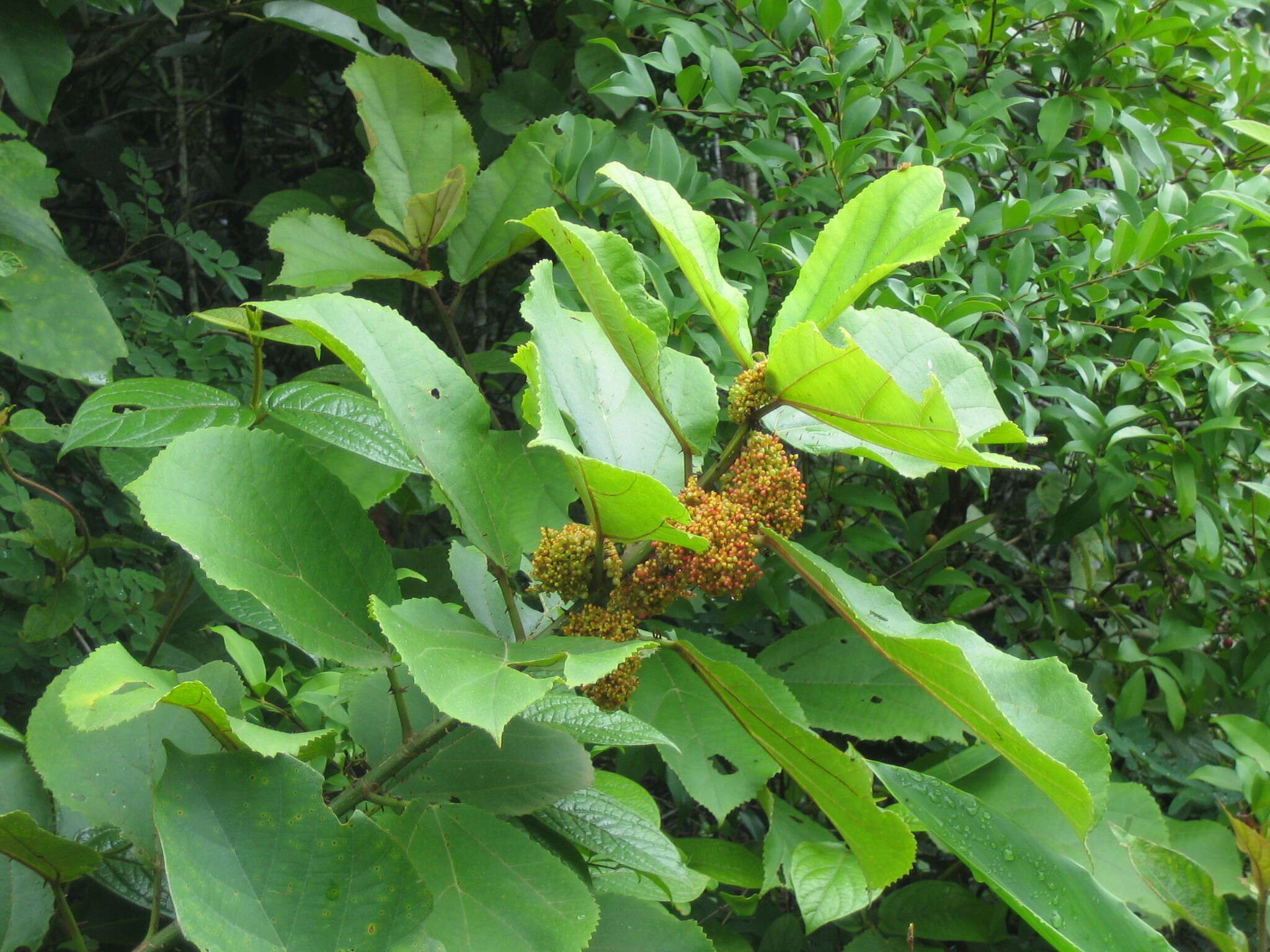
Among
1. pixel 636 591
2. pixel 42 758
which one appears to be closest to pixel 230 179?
pixel 42 758

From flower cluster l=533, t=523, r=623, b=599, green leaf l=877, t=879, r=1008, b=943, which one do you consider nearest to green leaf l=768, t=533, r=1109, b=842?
flower cluster l=533, t=523, r=623, b=599

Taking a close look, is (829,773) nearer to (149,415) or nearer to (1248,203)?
(149,415)

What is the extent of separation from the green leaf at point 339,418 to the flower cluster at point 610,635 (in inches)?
8.8

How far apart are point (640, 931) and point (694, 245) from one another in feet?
1.78

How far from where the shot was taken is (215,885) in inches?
22.2

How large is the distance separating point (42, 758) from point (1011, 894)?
71cm

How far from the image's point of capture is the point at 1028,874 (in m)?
0.76

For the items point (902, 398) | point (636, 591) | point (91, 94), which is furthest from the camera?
point (91, 94)

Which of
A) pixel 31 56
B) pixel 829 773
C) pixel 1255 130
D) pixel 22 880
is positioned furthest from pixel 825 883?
pixel 31 56

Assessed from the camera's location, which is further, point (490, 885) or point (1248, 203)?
point (1248, 203)

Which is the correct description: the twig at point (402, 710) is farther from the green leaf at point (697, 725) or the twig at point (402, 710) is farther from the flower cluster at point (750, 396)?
the flower cluster at point (750, 396)

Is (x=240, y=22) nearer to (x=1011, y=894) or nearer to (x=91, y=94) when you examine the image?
(x=91, y=94)

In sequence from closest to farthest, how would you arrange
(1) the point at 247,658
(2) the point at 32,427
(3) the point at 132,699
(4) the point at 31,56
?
(3) the point at 132,699, (1) the point at 247,658, (2) the point at 32,427, (4) the point at 31,56

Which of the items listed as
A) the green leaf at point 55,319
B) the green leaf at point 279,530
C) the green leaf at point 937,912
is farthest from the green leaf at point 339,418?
the green leaf at point 937,912
